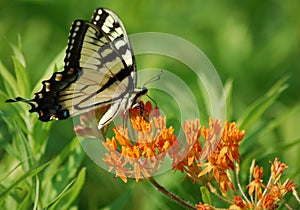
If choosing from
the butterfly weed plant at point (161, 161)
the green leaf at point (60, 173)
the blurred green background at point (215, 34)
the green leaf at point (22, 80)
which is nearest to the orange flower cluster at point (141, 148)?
the butterfly weed plant at point (161, 161)

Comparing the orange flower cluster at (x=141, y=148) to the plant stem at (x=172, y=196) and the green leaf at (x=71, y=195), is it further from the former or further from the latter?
the green leaf at (x=71, y=195)

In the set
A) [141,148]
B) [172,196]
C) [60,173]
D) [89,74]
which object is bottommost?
[60,173]

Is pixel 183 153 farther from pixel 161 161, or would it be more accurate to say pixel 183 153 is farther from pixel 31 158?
pixel 31 158

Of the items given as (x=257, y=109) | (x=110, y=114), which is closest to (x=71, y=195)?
(x=110, y=114)

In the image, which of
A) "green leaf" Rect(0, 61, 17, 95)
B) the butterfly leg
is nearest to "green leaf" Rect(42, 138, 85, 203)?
the butterfly leg

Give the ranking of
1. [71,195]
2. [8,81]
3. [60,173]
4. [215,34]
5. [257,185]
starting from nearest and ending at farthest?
[257,185] < [71,195] < [60,173] < [8,81] < [215,34]

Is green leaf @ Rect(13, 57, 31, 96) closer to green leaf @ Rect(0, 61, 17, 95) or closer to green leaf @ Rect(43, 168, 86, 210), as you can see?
green leaf @ Rect(0, 61, 17, 95)
